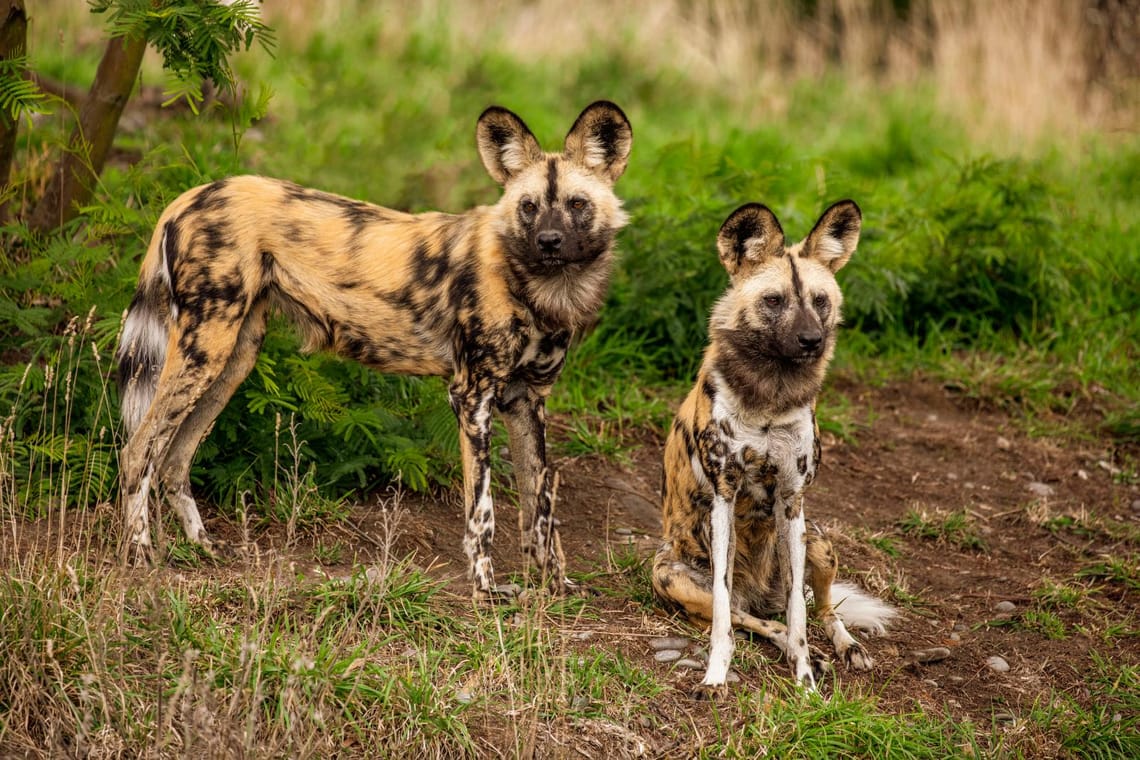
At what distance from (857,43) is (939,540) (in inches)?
221

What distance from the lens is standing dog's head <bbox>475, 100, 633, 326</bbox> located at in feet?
12.2

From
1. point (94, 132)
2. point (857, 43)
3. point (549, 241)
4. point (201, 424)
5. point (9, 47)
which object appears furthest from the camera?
point (857, 43)

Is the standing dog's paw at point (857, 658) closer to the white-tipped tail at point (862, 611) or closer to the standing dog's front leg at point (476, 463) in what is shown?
the white-tipped tail at point (862, 611)

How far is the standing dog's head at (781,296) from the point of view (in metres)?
3.32

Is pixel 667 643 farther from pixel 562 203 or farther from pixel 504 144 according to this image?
pixel 504 144

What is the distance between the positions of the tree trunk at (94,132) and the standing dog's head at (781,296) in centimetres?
225

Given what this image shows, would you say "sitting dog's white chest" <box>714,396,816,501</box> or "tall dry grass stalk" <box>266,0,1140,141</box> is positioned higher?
"tall dry grass stalk" <box>266,0,1140,141</box>

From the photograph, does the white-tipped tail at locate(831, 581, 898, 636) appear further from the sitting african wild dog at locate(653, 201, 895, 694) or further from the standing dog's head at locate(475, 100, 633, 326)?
the standing dog's head at locate(475, 100, 633, 326)

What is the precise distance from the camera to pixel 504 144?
12.7ft

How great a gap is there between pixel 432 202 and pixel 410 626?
8.15 ft

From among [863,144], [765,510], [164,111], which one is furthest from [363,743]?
[863,144]

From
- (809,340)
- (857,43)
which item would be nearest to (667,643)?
(809,340)

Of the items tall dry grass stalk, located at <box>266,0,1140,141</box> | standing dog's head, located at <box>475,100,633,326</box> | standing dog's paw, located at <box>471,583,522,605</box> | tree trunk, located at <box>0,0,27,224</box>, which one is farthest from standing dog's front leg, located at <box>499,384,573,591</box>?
tall dry grass stalk, located at <box>266,0,1140,141</box>

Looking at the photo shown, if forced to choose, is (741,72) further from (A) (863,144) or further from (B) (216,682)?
(B) (216,682)
